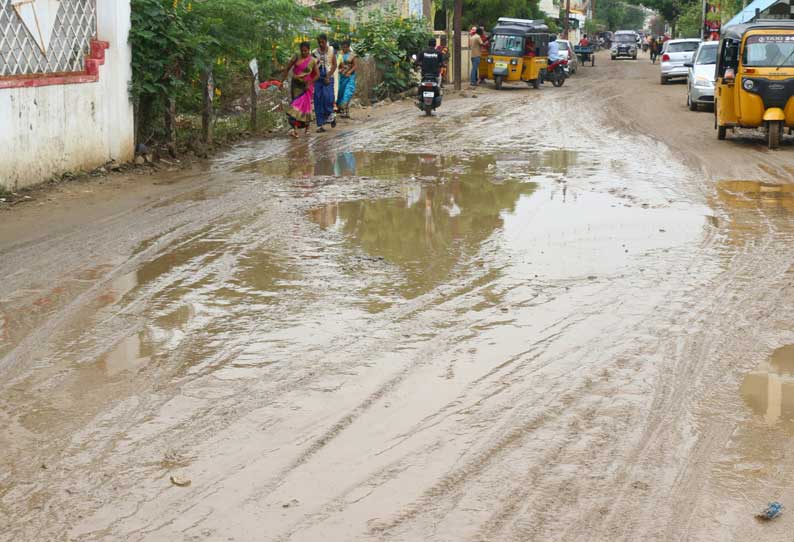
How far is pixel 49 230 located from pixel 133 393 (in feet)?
15.9

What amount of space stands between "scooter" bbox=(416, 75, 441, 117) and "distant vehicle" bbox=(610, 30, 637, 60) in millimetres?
46034

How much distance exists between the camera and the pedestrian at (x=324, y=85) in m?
18.5

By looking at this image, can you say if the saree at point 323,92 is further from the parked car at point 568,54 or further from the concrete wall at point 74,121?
the parked car at point 568,54

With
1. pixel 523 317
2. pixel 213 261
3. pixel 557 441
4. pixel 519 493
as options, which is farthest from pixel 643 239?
pixel 519 493

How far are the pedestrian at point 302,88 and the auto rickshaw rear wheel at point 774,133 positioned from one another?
7682mm

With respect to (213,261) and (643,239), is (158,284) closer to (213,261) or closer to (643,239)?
(213,261)

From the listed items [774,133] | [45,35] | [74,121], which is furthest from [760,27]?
[45,35]

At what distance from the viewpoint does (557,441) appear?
493 cm

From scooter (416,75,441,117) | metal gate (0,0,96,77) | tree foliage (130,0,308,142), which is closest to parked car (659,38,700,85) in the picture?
scooter (416,75,441,117)

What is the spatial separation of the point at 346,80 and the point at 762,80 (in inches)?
338

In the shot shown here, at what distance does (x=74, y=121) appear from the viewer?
12.8 metres

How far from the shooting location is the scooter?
22.5 metres

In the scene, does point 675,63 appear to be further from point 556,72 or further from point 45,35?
point 45,35

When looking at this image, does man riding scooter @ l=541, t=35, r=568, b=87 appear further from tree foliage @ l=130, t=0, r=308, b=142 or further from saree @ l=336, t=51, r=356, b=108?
tree foliage @ l=130, t=0, r=308, b=142
